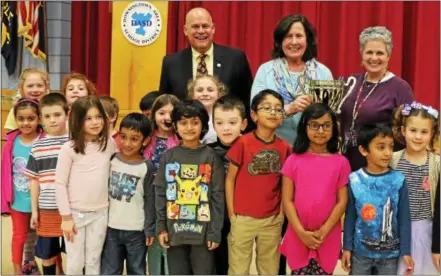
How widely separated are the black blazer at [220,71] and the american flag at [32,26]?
2.70m

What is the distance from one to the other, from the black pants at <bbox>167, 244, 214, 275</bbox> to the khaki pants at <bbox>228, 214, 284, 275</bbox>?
9cm

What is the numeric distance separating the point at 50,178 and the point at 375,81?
4.89ft

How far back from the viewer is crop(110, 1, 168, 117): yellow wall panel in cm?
404

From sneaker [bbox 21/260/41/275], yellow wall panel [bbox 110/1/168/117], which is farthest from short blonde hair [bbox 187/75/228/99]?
yellow wall panel [bbox 110/1/168/117]

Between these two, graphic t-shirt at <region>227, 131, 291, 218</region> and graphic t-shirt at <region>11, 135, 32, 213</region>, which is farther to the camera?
graphic t-shirt at <region>11, 135, 32, 213</region>

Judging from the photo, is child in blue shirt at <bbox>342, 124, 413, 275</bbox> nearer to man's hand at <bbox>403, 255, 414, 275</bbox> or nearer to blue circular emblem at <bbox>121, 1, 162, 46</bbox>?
man's hand at <bbox>403, 255, 414, 275</bbox>

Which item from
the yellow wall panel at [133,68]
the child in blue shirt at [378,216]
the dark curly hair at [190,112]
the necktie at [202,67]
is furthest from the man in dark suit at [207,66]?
the yellow wall panel at [133,68]

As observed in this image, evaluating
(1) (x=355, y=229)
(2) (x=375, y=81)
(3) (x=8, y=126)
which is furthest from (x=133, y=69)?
(1) (x=355, y=229)

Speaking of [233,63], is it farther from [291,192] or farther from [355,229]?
[355,229]

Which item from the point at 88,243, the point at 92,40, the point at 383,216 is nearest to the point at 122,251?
the point at 88,243

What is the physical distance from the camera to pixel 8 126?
3.00 meters

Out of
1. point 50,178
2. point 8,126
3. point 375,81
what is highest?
point 375,81

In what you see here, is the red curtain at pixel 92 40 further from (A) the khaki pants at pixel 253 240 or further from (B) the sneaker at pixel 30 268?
(A) the khaki pants at pixel 253 240

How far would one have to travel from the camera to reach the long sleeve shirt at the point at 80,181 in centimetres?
222
